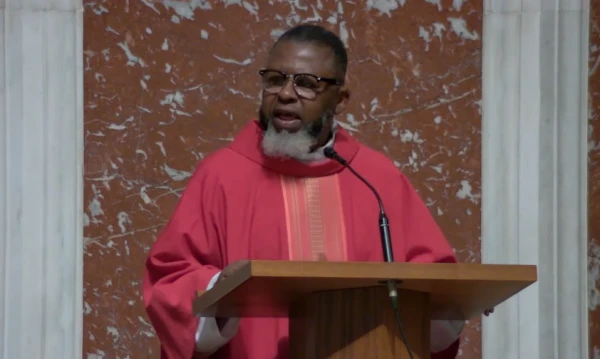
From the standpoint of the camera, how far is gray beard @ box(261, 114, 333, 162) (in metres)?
4.63

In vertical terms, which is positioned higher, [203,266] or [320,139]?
[320,139]

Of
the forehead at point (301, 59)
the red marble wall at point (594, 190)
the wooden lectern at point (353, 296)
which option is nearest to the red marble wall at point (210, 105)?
the red marble wall at point (594, 190)

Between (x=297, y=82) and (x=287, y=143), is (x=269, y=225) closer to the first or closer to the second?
(x=287, y=143)

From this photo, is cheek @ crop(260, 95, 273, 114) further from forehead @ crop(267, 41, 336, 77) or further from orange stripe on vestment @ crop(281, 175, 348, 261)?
orange stripe on vestment @ crop(281, 175, 348, 261)

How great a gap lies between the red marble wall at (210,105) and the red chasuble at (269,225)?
103 centimetres

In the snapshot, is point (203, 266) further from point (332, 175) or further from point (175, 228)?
point (332, 175)

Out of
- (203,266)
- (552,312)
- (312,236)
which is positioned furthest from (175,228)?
(552,312)

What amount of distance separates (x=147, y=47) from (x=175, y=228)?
157cm

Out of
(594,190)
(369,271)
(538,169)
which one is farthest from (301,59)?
(594,190)

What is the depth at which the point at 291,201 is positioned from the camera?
4.67 m

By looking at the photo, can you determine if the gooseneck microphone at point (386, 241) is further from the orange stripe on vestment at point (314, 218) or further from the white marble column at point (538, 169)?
the white marble column at point (538, 169)

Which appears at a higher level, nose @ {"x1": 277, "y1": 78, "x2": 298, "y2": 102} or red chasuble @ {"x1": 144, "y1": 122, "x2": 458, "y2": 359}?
nose @ {"x1": 277, "y1": 78, "x2": 298, "y2": 102}
